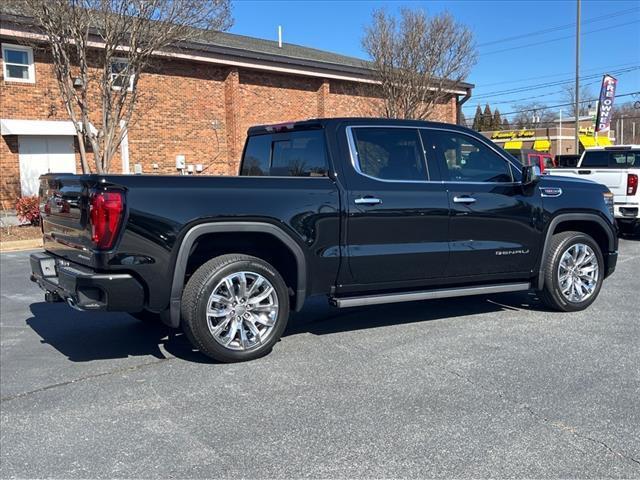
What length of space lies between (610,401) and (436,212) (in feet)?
7.04

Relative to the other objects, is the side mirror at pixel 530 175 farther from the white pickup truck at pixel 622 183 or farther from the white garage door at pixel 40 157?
the white garage door at pixel 40 157

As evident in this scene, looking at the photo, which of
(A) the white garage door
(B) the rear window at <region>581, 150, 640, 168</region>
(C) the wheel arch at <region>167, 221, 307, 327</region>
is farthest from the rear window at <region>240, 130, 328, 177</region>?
(A) the white garage door

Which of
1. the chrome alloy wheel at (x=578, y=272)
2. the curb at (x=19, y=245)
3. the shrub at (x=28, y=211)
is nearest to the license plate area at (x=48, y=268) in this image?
the chrome alloy wheel at (x=578, y=272)

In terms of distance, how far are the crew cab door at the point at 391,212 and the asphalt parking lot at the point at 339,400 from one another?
0.62 metres

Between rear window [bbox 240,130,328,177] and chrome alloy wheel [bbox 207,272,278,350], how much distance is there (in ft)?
3.74

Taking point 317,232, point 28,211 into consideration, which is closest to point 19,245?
point 28,211

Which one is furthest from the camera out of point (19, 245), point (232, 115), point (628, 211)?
point (232, 115)

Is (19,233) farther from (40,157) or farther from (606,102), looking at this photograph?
(606,102)

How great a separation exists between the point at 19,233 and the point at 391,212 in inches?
464

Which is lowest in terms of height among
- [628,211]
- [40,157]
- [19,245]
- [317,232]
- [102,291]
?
[19,245]

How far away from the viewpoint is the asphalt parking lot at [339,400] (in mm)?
3289

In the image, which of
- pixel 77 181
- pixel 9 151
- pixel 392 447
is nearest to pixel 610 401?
pixel 392 447

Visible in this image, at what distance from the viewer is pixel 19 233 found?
47.1 feet

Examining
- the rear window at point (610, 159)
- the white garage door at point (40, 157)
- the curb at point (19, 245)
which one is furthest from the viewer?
the white garage door at point (40, 157)
